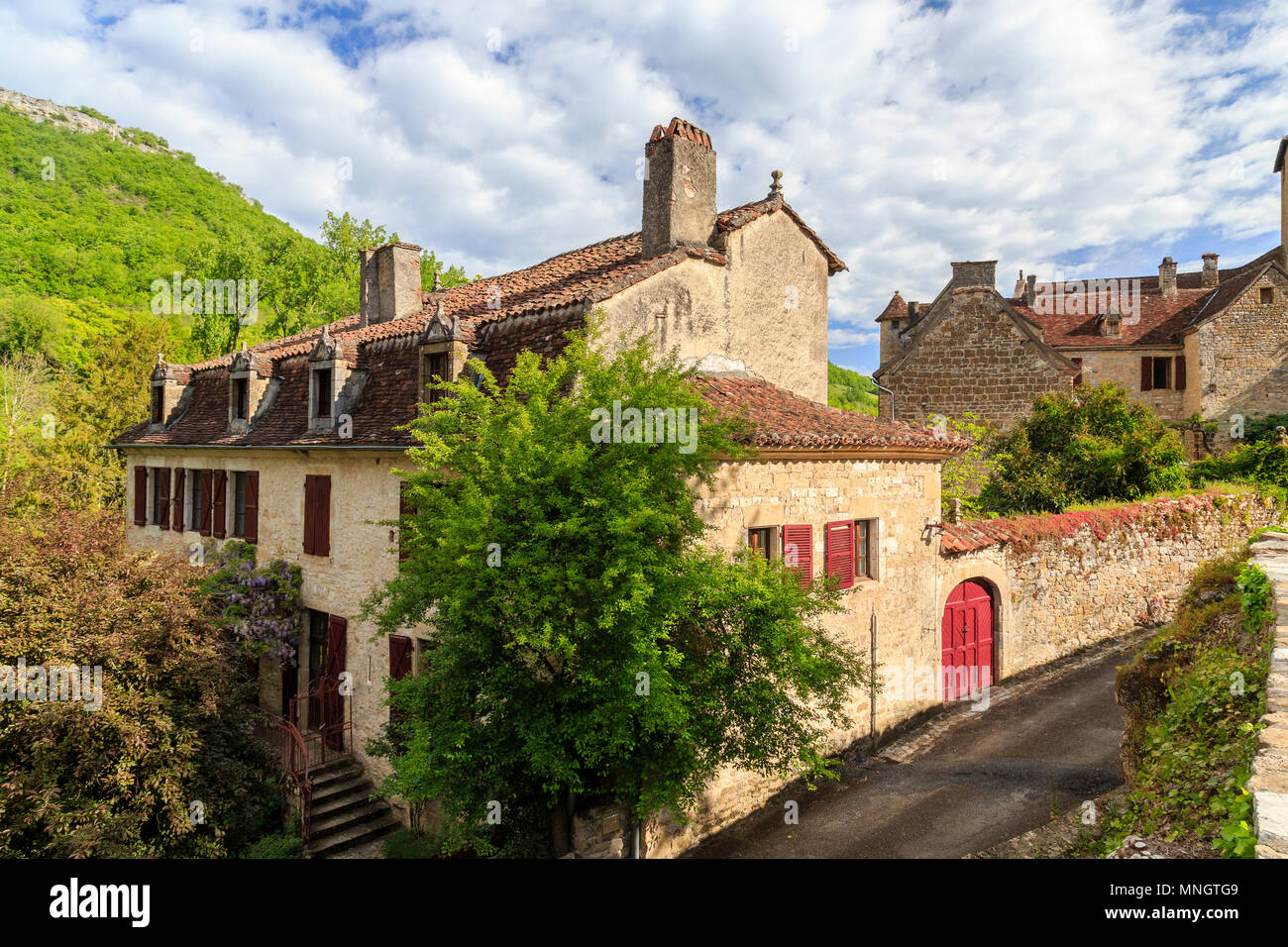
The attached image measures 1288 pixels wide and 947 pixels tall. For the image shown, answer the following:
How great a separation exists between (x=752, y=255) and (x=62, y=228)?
147 ft

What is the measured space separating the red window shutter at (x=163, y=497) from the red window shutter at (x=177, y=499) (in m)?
0.34

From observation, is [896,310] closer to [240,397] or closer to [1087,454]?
[1087,454]

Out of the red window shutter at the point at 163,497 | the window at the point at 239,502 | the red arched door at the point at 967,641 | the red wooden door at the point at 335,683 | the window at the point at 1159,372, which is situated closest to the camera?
the red wooden door at the point at 335,683

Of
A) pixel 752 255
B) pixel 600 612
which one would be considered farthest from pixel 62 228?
pixel 600 612

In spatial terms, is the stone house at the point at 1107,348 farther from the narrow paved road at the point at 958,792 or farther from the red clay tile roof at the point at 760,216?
the narrow paved road at the point at 958,792

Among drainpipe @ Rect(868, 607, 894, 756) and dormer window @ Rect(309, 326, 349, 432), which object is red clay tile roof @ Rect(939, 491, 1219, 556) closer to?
drainpipe @ Rect(868, 607, 894, 756)

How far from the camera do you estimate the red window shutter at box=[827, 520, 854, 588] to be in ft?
37.5

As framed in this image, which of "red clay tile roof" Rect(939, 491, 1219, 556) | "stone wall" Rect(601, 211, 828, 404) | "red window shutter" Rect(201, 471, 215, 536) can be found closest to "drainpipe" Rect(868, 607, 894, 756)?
"red clay tile roof" Rect(939, 491, 1219, 556)

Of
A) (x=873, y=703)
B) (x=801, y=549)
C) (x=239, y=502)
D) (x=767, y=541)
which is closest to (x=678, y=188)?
(x=767, y=541)

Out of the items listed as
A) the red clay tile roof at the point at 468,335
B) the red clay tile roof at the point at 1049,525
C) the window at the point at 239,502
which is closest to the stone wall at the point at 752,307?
the red clay tile roof at the point at 468,335

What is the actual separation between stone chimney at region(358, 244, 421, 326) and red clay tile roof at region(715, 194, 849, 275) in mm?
8033

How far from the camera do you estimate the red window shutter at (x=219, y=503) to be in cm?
1684

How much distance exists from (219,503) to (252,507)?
1524mm
